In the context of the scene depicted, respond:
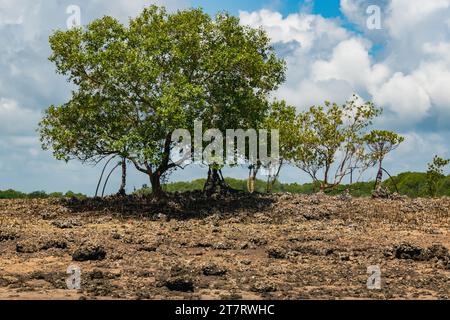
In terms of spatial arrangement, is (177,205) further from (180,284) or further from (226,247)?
(180,284)

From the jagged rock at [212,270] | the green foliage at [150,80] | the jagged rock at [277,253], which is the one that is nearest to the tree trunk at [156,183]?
the green foliage at [150,80]

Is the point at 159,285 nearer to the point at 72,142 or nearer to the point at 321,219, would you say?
the point at 321,219

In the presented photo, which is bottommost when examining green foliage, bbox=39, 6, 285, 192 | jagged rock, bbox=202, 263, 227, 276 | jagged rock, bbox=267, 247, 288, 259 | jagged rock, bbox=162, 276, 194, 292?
jagged rock, bbox=162, 276, 194, 292

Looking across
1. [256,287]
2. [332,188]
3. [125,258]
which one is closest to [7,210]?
[125,258]

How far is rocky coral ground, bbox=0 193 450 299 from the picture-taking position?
57.3ft

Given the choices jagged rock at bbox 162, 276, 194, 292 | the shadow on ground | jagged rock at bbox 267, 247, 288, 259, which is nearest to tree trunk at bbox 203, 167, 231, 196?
the shadow on ground

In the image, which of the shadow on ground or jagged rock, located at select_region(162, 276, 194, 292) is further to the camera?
the shadow on ground

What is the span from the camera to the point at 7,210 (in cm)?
3516

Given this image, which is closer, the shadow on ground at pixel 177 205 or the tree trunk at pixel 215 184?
the shadow on ground at pixel 177 205

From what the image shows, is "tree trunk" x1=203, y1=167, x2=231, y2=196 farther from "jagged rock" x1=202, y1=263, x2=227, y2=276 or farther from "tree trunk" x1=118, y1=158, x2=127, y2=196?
"jagged rock" x1=202, y1=263, x2=227, y2=276

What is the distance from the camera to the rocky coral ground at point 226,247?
57.3 ft

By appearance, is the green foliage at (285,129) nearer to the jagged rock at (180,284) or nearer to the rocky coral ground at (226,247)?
the rocky coral ground at (226,247)

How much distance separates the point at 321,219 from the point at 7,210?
53.9 feet
